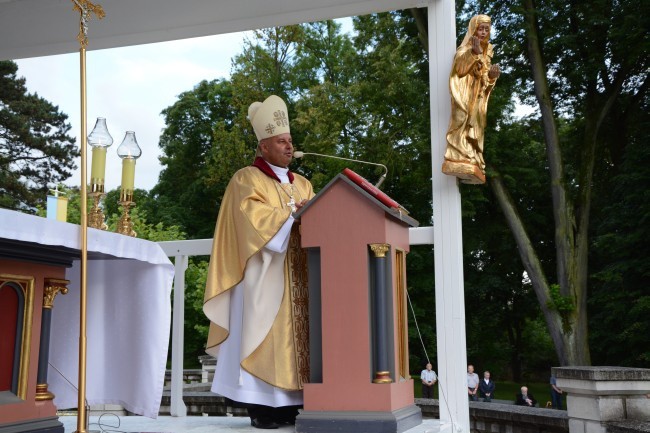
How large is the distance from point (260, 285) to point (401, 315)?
34.1 inches

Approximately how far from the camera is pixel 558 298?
523 inches

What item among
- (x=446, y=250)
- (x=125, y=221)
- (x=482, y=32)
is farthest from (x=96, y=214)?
(x=482, y=32)

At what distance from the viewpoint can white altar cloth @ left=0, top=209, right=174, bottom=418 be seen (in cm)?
389

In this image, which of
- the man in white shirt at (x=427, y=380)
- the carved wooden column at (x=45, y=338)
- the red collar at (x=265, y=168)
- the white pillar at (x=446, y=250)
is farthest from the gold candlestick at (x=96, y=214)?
the man in white shirt at (x=427, y=380)

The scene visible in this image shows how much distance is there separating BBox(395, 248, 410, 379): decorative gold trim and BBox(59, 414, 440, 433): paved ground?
362mm

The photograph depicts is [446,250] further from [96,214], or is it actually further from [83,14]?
[83,14]

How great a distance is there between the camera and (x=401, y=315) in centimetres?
439

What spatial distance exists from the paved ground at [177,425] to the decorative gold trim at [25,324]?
107 centimetres

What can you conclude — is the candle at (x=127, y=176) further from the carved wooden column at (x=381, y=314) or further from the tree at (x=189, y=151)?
the tree at (x=189, y=151)

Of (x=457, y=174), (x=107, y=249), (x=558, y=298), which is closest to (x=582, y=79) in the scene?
(x=558, y=298)

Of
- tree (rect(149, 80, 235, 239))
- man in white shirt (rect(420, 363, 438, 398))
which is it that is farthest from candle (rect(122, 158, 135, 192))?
tree (rect(149, 80, 235, 239))

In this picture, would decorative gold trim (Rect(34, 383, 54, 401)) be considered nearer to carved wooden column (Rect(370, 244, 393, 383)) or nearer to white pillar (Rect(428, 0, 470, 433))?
carved wooden column (Rect(370, 244, 393, 383))

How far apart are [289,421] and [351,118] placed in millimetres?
14404

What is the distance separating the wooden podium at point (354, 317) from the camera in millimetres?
3889
